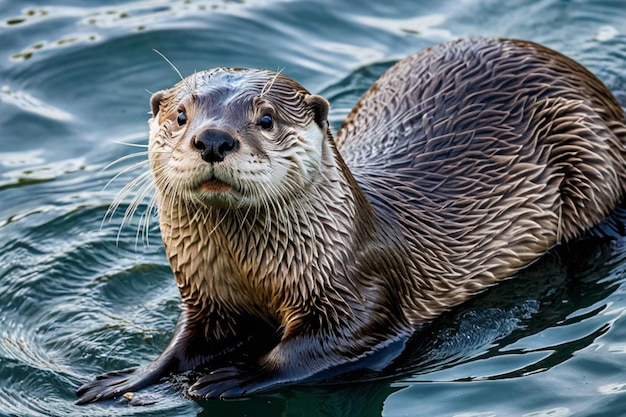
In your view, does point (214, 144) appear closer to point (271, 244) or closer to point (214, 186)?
point (214, 186)

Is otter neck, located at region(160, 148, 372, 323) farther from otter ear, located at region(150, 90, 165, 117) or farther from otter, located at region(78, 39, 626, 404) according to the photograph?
otter ear, located at region(150, 90, 165, 117)

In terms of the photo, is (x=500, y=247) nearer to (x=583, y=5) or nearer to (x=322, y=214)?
(x=322, y=214)

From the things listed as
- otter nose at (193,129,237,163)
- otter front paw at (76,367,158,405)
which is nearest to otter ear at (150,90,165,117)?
otter nose at (193,129,237,163)

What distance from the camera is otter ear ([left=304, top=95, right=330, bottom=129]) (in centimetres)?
470

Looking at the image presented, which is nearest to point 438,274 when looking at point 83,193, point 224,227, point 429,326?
point 429,326

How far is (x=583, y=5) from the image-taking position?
882 cm

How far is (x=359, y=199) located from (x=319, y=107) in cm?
49

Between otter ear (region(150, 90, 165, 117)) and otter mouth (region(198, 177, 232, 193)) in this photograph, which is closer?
otter mouth (region(198, 177, 232, 193))

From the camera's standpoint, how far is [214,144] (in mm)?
4160

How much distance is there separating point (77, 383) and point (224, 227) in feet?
3.14

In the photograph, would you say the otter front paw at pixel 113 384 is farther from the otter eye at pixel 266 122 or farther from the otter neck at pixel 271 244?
the otter eye at pixel 266 122

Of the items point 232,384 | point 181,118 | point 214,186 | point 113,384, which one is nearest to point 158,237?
point 113,384

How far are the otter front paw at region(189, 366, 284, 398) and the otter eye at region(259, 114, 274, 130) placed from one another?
1.01 meters

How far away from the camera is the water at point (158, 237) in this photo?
15.7ft
